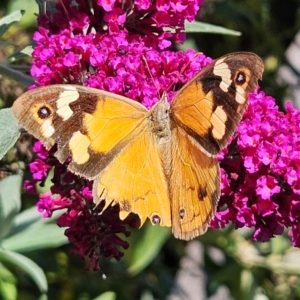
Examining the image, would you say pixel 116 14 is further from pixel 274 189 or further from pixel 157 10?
pixel 274 189

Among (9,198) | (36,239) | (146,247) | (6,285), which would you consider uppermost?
(9,198)

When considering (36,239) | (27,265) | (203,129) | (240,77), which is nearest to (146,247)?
(36,239)

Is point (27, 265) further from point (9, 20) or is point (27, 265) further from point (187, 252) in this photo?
point (187, 252)

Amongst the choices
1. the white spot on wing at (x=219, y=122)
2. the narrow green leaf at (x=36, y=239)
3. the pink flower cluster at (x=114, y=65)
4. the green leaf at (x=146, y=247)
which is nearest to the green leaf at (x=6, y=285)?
the narrow green leaf at (x=36, y=239)

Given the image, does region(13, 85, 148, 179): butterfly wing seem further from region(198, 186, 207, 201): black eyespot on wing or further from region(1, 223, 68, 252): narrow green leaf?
region(1, 223, 68, 252): narrow green leaf

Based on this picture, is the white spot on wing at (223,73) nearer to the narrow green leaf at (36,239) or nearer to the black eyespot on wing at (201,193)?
the black eyespot on wing at (201,193)

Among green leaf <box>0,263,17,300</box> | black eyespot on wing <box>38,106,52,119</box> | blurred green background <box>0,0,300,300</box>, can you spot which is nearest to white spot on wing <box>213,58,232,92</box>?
black eyespot on wing <box>38,106,52,119</box>

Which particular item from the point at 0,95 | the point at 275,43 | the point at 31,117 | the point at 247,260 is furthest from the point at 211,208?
the point at 275,43
